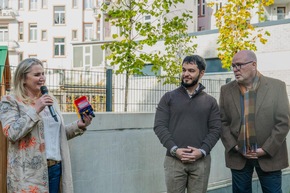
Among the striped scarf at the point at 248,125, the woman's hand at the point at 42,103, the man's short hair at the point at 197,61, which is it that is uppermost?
the man's short hair at the point at 197,61

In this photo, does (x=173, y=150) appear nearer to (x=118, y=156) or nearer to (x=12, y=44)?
(x=118, y=156)

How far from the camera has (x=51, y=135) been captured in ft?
13.0

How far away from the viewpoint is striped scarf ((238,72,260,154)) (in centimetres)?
480

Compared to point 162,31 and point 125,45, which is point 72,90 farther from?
point 162,31

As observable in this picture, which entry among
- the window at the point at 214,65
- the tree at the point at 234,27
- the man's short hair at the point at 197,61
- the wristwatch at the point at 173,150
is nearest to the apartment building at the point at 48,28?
the window at the point at 214,65

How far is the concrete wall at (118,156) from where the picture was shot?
537 centimetres

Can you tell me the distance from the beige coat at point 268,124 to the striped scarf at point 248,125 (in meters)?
0.04

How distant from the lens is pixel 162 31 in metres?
13.3

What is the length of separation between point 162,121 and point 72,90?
2068 mm

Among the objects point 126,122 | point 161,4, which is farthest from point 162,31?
point 126,122

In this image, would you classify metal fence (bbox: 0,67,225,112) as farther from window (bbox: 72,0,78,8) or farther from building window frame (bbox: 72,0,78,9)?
window (bbox: 72,0,78,8)

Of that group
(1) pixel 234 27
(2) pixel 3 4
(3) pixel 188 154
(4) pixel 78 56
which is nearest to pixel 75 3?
(2) pixel 3 4

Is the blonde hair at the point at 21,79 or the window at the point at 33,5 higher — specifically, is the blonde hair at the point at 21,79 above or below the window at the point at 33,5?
below

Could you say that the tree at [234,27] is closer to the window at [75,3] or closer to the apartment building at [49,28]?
the apartment building at [49,28]
